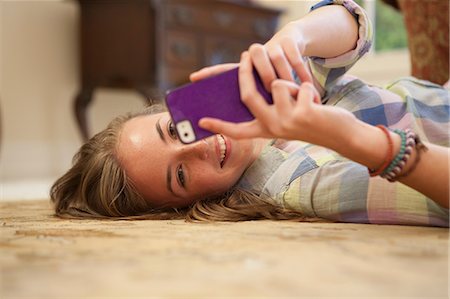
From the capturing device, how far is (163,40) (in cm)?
269

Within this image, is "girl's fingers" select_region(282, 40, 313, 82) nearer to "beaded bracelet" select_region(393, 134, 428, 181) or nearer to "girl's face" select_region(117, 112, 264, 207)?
"beaded bracelet" select_region(393, 134, 428, 181)

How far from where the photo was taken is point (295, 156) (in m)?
1.09

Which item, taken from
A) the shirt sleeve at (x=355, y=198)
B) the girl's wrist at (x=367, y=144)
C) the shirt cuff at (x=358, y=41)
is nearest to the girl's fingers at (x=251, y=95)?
the girl's wrist at (x=367, y=144)

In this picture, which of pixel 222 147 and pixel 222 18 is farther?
pixel 222 18

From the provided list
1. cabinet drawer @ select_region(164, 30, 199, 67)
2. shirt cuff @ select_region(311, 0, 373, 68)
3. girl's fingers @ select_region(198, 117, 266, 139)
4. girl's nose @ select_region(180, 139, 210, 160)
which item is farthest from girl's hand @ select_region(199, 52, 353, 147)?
cabinet drawer @ select_region(164, 30, 199, 67)

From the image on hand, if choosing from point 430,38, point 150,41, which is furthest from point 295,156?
point 150,41

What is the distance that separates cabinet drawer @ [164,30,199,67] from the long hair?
1528 mm

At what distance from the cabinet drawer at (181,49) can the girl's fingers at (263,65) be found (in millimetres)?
1997

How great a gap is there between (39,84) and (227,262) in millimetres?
2540

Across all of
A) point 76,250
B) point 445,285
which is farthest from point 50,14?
point 445,285

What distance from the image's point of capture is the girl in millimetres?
744

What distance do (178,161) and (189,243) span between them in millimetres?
316

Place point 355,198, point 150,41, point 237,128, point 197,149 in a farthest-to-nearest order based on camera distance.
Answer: point 150,41, point 197,149, point 355,198, point 237,128

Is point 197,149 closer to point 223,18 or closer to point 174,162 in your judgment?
point 174,162
